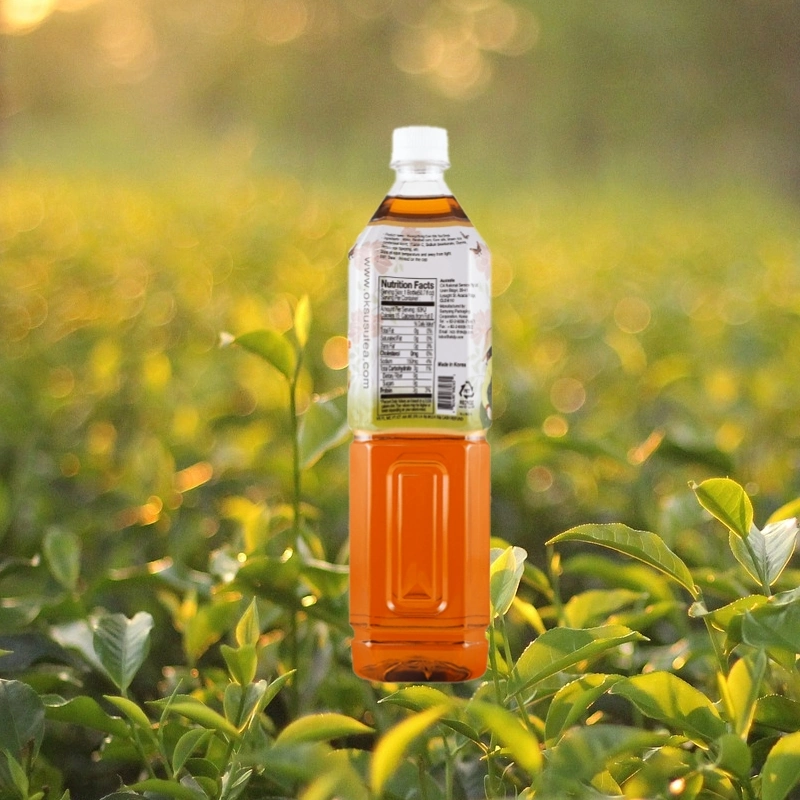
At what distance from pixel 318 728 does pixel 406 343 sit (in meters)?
0.33

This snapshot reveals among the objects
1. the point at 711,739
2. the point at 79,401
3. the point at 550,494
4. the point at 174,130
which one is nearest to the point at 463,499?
the point at 711,739

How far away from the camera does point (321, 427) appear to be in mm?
962

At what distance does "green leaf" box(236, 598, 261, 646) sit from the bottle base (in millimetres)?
201

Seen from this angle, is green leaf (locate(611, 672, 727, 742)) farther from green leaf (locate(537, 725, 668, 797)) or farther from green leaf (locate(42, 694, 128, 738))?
green leaf (locate(42, 694, 128, 738))

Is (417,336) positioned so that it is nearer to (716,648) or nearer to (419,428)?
(419,428)

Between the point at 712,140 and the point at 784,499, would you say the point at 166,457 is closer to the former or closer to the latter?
the point at 784,499

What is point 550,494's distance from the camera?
151 centimetres

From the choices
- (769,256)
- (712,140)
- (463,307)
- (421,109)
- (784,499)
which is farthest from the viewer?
(421,109)

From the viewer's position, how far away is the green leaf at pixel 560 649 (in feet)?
2.16

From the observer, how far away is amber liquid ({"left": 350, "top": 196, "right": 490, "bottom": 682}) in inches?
35.2

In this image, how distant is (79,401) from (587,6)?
66.1 feet

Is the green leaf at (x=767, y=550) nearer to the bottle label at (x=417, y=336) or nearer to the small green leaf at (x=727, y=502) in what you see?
the small green leaf at (x=727, y=502)

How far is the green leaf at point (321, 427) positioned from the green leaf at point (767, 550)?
1.22 ft

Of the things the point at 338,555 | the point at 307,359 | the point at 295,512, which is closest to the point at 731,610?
the point at 295,512
